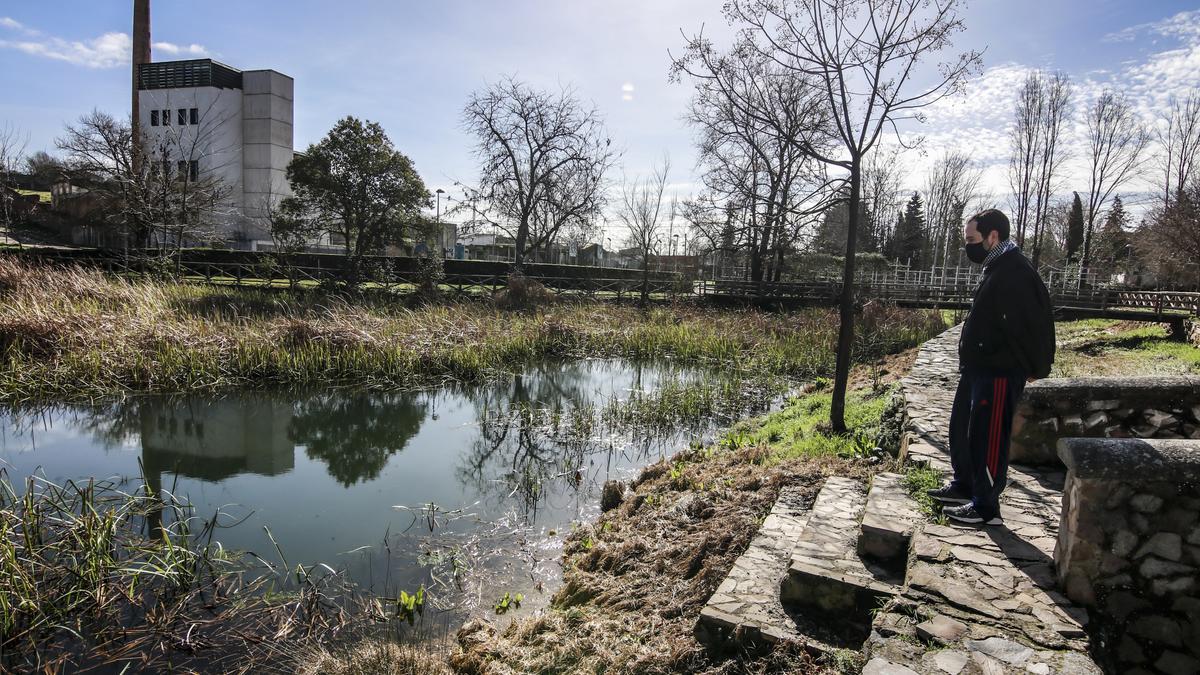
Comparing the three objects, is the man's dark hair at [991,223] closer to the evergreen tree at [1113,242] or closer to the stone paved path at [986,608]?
the stone paved path at [986,608]

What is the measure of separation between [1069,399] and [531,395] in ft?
25.6

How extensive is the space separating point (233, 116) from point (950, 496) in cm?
4424

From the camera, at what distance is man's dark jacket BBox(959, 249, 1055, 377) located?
3.05 m

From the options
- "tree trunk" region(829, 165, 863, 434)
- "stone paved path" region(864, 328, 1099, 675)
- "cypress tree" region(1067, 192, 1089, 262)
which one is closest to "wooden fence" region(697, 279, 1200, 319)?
"tree trunk" region(829, 165, 863, 434)

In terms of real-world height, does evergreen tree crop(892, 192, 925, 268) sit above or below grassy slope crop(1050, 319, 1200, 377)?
above

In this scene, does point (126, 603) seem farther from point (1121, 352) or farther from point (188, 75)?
point (188, 75)

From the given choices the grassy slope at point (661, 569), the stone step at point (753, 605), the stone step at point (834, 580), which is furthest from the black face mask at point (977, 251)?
the stone step at point (753, 605)

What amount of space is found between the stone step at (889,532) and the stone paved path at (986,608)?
9 centimetres

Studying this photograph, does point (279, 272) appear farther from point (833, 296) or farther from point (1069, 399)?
point (1069, 399)

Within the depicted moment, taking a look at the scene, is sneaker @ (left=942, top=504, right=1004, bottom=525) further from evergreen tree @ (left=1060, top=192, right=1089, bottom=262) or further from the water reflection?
evergreen tree @ (left=1060, top=192, right=1089, bottom=262)

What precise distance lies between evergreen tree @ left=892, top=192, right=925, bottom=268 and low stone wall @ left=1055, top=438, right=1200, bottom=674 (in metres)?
42.5

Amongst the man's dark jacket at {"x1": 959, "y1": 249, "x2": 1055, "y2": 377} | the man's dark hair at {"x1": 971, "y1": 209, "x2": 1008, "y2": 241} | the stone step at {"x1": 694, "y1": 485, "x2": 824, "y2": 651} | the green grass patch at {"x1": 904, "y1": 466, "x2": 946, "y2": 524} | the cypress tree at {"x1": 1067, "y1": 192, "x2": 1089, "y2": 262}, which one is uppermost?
the cypress tree at {"x1": 1067, "y1": 192, "x2": 1089, "y2": 262}

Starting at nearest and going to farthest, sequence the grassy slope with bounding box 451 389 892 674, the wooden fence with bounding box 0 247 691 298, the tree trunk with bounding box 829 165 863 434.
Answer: the grassy slope with bounding box 451 389 892 674 → the tree trunk with bounding box 829 165 863 434 → the wooden fence with bounding box 0 247 691 298

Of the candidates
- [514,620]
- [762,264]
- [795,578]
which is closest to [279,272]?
[762,264]
